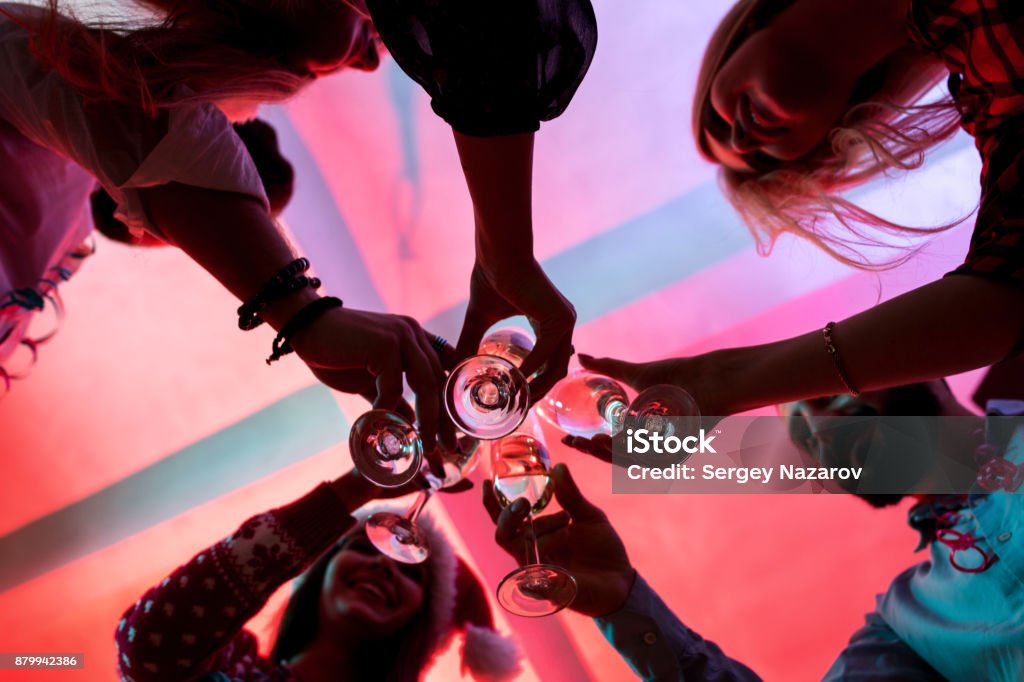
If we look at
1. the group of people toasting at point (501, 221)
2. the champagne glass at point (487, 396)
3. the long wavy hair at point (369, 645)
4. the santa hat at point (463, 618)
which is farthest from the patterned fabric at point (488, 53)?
the long wavy hair at point (369, 645)

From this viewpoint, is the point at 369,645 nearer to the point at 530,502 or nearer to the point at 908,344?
the point at 530,502

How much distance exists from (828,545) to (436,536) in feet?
3.17

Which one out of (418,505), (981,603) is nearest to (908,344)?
(418,505)

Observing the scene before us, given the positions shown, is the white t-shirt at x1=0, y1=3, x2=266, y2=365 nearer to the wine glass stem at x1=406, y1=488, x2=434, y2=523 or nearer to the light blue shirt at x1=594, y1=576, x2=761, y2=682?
the wine glass stem at x1=406, y1=488, x2=434, y2=523

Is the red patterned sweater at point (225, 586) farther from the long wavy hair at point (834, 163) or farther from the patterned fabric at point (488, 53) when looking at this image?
the long wavy hair at point (834, 163)

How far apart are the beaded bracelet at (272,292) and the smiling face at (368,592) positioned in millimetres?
781

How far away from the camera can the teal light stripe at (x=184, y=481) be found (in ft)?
5.49

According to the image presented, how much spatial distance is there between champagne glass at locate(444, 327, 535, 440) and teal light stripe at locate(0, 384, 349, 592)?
96 cm

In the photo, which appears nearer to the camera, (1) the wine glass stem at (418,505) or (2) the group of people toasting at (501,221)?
(2) the group of people toasting at (501,221)

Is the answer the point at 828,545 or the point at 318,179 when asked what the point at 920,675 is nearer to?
the point at 828,545

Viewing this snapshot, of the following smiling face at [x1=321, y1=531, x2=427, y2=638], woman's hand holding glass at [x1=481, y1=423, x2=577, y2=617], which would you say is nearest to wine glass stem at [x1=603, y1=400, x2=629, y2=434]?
woman's hand holding glass at [x1=481, y1=423, x2=577, y2=617]

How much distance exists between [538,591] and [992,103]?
0.75 metres

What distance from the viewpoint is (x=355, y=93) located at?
1.68 metres

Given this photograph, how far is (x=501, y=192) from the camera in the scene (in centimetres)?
71
